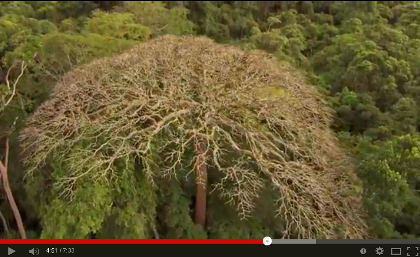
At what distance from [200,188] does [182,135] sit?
102 cm

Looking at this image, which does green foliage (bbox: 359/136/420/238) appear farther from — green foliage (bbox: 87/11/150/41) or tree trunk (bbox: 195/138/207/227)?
green foliage (bbox: 87/11/150/41)

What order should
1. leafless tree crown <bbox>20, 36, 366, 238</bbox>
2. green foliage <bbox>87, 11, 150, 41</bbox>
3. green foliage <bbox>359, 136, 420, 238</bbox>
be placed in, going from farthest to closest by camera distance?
green foliage <bbox>87, 11, 150, 41</bbox> < green foliage <bbox>359, 136, 420, 238</bbox> < leafless tree crown <bbox>20, 36, 366, 238</bbox>

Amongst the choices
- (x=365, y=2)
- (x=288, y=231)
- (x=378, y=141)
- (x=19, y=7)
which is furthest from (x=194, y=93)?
(x=365, y=2)

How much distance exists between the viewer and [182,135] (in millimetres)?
7152

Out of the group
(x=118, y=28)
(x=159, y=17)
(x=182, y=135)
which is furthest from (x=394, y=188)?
(x=159, y=17)

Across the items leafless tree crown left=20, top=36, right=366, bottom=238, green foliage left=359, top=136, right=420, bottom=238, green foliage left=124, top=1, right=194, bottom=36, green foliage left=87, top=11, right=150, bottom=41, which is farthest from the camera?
green foliage left=124, top=1, right=194, bottom=36

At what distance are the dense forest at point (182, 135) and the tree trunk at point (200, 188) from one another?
13 cm

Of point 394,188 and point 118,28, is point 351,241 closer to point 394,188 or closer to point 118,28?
point 394,188

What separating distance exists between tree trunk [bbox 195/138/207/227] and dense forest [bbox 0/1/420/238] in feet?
0.44

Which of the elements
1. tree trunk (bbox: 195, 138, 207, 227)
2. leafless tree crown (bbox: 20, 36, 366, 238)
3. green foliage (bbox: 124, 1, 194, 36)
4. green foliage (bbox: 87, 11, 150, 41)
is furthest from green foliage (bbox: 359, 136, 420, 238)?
green foliage (bbox: 124, 1, 194, 36)

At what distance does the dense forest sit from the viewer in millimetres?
7016
